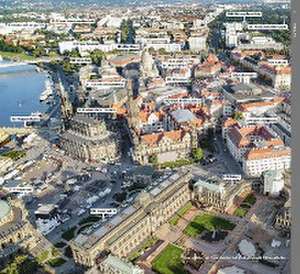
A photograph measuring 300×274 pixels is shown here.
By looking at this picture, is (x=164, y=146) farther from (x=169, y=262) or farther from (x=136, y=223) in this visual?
(x=169, y=262)

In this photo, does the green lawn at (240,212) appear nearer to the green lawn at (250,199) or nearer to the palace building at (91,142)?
the green lawn at (250,199)

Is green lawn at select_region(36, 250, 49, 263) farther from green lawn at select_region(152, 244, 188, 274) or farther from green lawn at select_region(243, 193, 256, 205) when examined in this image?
green lawn at select_region(243, 193, 256, 205)

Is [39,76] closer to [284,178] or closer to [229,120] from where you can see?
[229,120]

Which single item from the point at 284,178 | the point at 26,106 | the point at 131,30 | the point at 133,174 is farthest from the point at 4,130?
the point at 131,30

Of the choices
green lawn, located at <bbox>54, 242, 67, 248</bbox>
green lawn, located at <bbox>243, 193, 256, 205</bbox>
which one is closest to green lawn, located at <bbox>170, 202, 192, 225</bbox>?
green lawn, located at <bbox>243, 193, 256, 205</bbox>

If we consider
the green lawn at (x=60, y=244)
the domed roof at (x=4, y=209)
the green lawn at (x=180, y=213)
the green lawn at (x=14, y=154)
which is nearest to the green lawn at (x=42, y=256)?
the green lawn at (x=60, y=244)

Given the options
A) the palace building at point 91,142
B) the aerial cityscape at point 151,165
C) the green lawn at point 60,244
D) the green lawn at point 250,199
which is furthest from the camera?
the palace building at point 91,142

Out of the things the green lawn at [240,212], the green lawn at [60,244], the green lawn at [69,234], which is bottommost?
the green lawn at [60,244]
